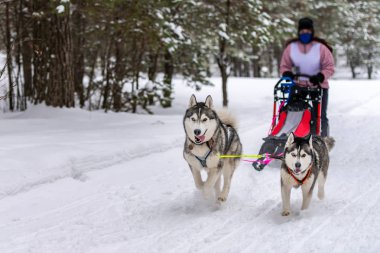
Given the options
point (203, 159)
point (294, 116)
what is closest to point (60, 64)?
point (294, 116)

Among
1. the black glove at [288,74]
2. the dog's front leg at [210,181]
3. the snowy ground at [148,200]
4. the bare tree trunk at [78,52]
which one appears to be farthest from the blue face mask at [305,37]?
the bare tree trunk at [78,52]

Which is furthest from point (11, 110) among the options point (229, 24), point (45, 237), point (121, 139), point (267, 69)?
point (267, 69)

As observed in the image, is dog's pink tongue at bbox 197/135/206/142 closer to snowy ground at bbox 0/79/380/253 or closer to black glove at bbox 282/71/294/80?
snowy ground at bbox 0/79/380/253

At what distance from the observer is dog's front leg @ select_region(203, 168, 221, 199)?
509cm

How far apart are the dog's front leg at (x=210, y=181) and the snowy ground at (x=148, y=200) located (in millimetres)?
207

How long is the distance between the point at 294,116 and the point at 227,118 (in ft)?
4.20

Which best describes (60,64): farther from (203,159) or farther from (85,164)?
(203,159)

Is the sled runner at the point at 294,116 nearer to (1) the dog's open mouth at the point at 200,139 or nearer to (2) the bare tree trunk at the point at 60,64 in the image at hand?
(1) the dog's open mouth at the point at 200,139

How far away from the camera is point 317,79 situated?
6.75 m

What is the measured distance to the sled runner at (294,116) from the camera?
6332mm

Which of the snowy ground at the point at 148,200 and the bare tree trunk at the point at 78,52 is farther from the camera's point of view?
the bare tree trunk at the point at 78,52

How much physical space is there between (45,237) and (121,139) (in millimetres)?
4346

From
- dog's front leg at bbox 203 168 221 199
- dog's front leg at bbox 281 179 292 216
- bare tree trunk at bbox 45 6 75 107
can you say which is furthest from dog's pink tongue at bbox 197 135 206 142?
bare tree trunk at bbox 45 6 75 107

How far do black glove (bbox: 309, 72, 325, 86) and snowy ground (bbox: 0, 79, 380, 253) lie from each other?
1385 mm
